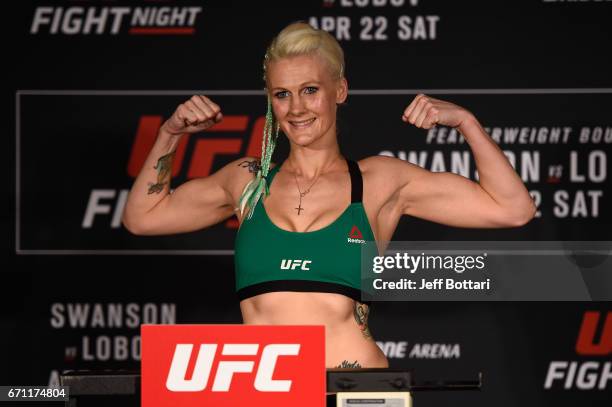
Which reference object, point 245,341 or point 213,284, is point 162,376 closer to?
point 245,341

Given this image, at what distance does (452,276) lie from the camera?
2307 mm

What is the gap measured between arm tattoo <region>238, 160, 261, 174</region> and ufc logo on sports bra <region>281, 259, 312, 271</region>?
0.34 meters

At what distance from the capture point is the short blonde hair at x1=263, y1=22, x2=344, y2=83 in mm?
2449

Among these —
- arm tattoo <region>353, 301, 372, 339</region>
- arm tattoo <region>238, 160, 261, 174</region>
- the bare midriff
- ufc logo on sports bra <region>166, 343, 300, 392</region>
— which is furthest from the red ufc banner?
arm tattoo <region>238, 160, 261, 174</region>

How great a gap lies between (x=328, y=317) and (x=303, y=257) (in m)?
0.15

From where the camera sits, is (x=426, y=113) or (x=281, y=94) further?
(x=281, y=94)

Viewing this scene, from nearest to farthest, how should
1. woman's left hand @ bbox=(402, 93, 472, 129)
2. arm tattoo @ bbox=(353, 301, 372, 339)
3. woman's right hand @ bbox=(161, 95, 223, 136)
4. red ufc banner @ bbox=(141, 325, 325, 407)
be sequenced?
red ufc banner @ bbox=(141, 325, 325, 407)
woman's left hand @ bbox=(402, 93, 472, 129)
woman's right hand @ bbox=(161, 95, 223, 136)
arm tattoo @ bbox=(353, 301, 372, 339)

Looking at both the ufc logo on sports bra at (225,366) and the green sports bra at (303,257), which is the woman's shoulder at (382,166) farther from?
the ufc logo on sports bra at (225,366)

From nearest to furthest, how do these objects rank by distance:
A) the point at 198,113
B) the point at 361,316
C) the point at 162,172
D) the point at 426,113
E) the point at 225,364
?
the point at 225,364 < the point at 426,113 < the point at 198,113 < the point at 361,316 < the point at 162,172

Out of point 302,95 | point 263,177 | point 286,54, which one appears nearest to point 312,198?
point 263,177

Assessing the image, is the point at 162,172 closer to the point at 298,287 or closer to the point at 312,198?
the point at 312,198

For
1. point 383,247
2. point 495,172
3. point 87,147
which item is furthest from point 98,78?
point 495,172

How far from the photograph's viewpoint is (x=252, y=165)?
263 cm

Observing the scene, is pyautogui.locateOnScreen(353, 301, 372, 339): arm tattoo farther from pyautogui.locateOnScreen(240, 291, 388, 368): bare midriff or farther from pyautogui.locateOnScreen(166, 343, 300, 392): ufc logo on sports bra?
pyautogui.locateOnScreen(166, 343, 300, 392): ufc logo on sports bra
